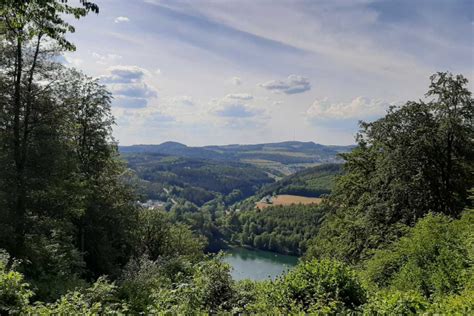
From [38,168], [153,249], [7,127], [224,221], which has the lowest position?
[224,221]

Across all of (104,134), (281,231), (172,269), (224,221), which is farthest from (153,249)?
(224,221)

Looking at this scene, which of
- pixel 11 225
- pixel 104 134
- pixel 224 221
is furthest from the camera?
pixel 224 221

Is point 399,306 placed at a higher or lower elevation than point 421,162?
lower

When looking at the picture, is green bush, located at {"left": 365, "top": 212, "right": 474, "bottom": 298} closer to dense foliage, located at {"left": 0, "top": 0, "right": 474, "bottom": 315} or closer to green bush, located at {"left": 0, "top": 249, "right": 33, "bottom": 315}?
dense foliage, located at {"left": 0, "top": 0, "right": 474, "bottom": 315}

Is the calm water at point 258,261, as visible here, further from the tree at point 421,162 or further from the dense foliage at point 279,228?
the tree at point 421,162

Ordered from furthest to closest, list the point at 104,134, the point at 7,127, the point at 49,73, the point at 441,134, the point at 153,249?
1. the point at 153,249
2. the point at 104,134
3. the point at 441,134
4. the point at 49,73
5. the point at 7,127

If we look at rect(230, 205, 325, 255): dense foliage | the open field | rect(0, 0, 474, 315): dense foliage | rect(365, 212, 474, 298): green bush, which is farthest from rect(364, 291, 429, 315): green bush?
the open field

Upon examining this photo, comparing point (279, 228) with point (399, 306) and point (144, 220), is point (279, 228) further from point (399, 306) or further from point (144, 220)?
point (399, 306)

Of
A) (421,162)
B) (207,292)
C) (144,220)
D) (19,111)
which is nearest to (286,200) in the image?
(144,220)

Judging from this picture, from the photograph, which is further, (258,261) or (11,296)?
(258,261)

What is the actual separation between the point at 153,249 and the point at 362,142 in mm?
20394

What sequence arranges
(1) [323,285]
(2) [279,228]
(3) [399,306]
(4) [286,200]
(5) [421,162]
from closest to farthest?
(3) [399,306], (1) [323,285], (5) [421,162], (2) [279,228], (4) [286,200]

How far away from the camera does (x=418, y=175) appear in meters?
21.2

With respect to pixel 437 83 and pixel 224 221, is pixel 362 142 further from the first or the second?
pixel 224 221
